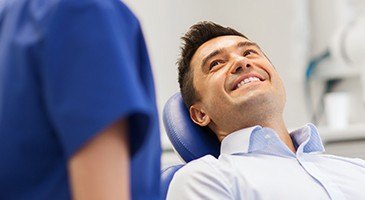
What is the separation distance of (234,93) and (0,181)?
1.13 metres

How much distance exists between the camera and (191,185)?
157 centimetres

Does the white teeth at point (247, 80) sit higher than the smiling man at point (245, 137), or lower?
higher

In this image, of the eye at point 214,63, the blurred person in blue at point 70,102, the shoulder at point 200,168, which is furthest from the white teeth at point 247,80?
the blurred person in blue at point 70,102

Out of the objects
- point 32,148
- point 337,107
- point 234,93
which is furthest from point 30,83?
point 337,107

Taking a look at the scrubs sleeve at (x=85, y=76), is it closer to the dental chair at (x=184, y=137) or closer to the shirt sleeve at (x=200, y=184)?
the shirt sleeve at (x=200, y=184)

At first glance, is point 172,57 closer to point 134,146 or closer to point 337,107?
point 337,107

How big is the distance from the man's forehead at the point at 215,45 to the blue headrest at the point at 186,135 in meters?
0.17

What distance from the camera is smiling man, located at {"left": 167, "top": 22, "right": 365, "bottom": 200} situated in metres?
1.59

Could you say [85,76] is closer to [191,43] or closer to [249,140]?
[249,140]

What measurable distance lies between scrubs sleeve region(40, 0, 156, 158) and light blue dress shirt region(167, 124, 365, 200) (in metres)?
0.90

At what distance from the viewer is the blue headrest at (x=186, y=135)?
1820 millimetres

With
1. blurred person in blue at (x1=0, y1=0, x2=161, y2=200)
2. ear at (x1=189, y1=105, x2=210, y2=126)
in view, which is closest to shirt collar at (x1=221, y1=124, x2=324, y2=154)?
ear at (x1=189, y1=105, x2=210, y2=126)

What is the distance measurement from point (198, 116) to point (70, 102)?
1.24 metres

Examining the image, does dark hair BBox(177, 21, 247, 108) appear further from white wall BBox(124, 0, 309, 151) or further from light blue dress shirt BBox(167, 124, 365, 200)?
white wall BBox(124, 0, 309, 151)
